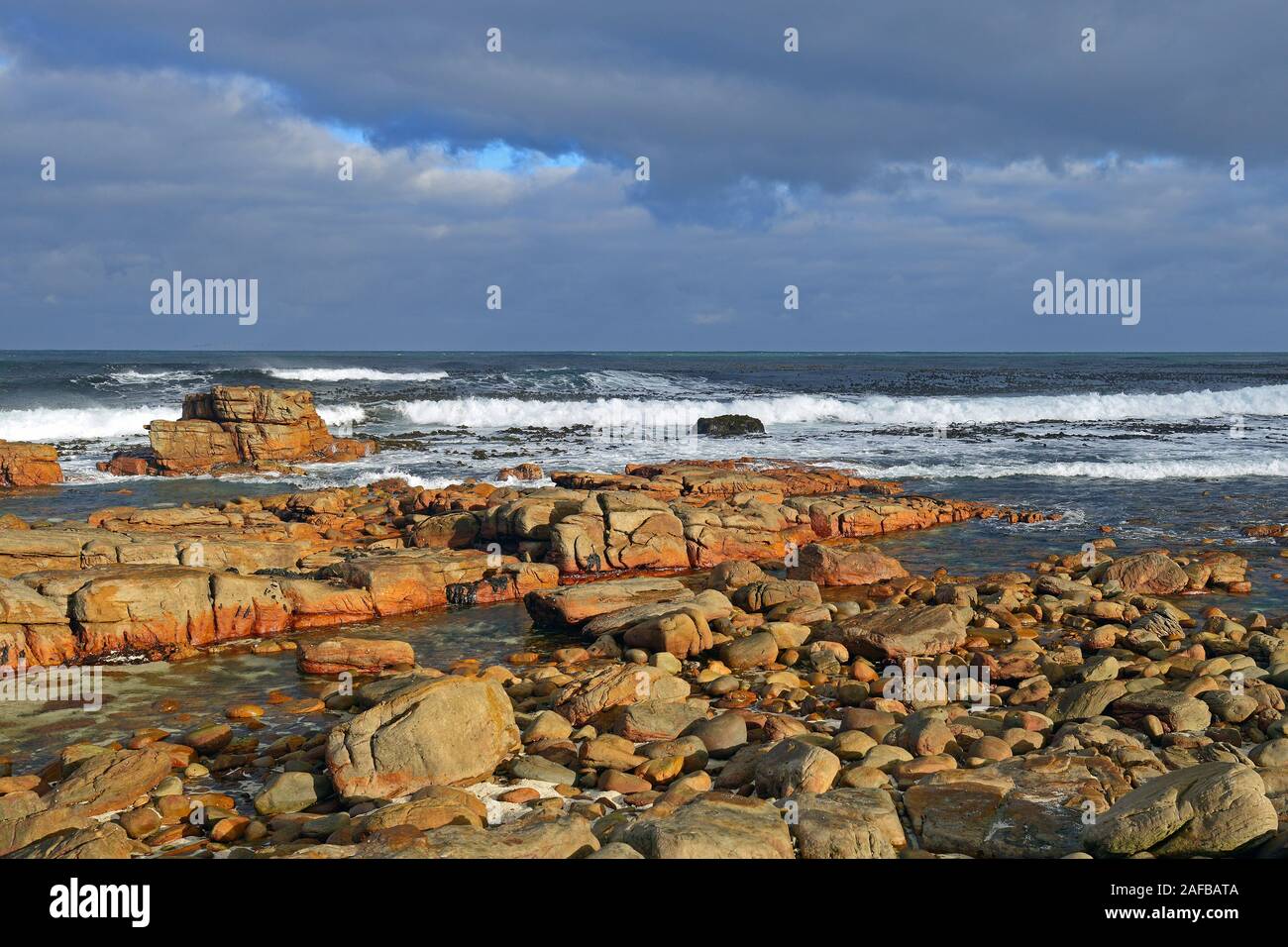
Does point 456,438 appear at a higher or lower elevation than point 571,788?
higher

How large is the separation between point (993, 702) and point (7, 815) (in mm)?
8990

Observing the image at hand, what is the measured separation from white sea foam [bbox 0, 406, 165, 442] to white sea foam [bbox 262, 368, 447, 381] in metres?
22.5

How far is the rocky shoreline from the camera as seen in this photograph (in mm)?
6203

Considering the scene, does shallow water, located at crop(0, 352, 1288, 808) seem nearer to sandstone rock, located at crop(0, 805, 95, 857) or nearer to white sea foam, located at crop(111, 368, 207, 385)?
white sea foam, located at crop(111, 368, 207, 385)

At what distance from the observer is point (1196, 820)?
18.5 ft

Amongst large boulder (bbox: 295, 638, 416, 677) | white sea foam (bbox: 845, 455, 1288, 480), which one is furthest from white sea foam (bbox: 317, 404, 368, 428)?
large boulder (bbox: 295, 638, 416, 677)

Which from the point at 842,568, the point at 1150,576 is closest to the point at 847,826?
the point at 842,568

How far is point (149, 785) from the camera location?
305 inches

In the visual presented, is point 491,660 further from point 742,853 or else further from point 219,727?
point 742,853

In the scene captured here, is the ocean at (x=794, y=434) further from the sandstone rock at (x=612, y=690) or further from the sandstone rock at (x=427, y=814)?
the sandstone rock at (x=427, y=814)
